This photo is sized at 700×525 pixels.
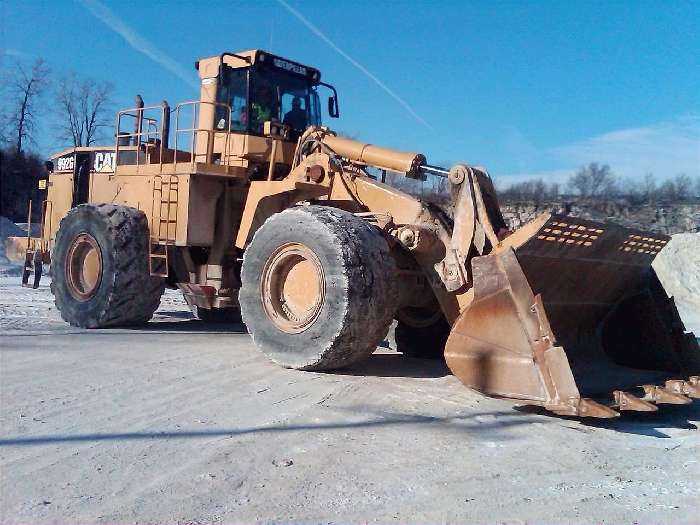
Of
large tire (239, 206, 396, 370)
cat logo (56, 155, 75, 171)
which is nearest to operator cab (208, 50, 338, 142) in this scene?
large tire (239, 206, 396, 370)

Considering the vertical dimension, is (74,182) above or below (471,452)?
above

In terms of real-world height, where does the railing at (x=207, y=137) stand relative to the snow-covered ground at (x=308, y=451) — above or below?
above

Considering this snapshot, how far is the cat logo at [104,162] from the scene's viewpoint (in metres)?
10.7

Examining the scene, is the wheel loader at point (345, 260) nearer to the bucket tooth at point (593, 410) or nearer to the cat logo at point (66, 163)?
the bucket tooth at point (593, 410)

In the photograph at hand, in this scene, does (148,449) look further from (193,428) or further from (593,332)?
(593,332)

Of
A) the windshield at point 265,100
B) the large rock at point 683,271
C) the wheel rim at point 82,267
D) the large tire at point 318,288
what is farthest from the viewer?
the large rock at point 683,271

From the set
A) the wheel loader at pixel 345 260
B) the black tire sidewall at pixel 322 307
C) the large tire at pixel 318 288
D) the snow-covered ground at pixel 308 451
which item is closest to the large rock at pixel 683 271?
the wheel loader at pixel 345 260

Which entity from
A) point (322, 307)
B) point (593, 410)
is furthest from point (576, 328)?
point (322, 307)

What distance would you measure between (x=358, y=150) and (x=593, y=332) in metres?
3.21

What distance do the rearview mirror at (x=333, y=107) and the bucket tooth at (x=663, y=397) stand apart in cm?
614

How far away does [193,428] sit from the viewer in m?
4.58

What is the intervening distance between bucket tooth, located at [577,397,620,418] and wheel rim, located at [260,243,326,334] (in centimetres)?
271

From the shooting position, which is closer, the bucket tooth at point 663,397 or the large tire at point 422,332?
the bucket tooth at point 663,397

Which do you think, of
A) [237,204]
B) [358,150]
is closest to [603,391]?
[358,150]
